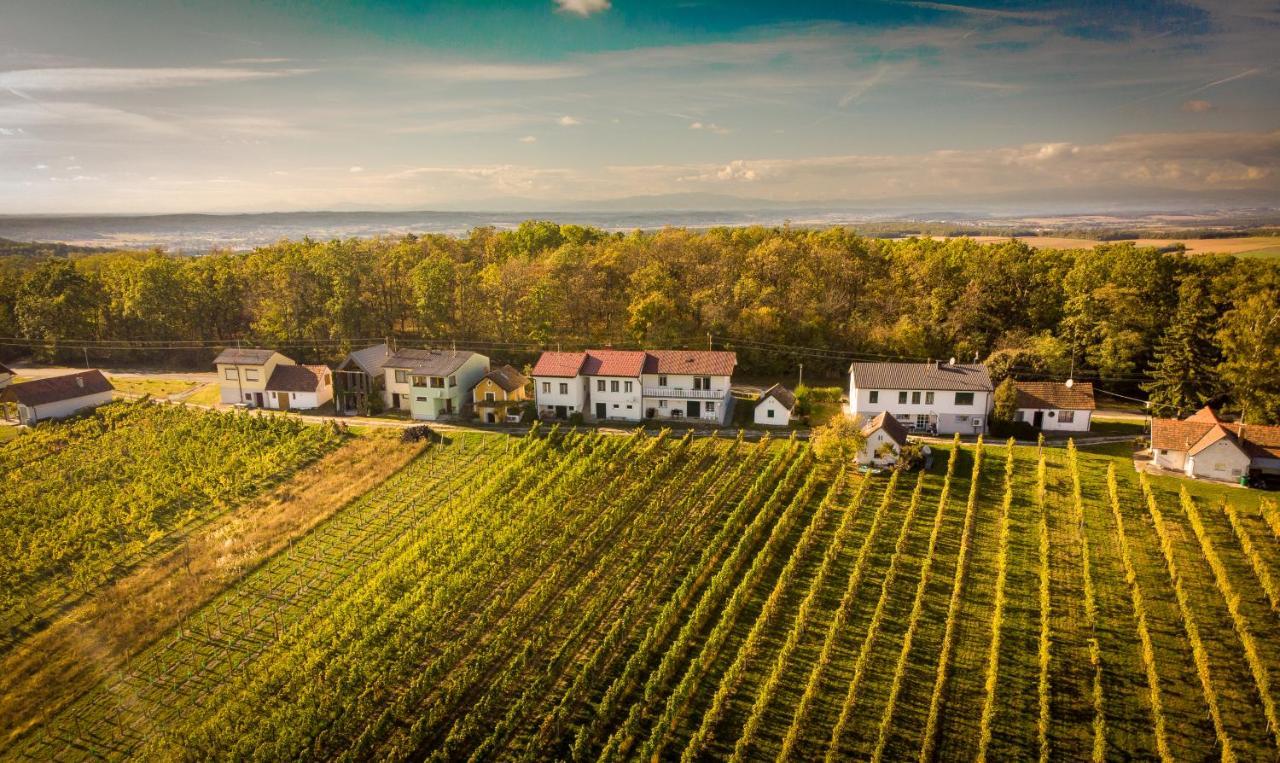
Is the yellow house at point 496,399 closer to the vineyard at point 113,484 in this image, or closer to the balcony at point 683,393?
A: the balcony at point 683,393

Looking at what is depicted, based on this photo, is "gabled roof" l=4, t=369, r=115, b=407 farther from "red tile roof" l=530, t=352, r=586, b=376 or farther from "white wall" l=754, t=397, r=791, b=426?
"white wall" l=754, t=397, r=791, b=426

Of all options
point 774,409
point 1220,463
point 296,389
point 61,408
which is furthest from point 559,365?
point 1220,463

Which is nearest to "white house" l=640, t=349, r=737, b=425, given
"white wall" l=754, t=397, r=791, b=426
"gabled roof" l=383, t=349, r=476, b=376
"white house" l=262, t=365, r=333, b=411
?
"white wall" l=754, t=397, r=791, b=426

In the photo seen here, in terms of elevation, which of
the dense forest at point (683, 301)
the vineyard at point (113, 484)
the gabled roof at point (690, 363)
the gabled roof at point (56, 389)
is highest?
the dense forest at point (683, 301)

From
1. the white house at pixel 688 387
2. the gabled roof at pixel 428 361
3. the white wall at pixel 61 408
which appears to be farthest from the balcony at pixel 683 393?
the white wall at pixel 61 408

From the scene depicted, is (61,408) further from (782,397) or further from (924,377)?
(924,377)

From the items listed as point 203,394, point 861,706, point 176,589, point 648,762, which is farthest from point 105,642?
point 203,394
